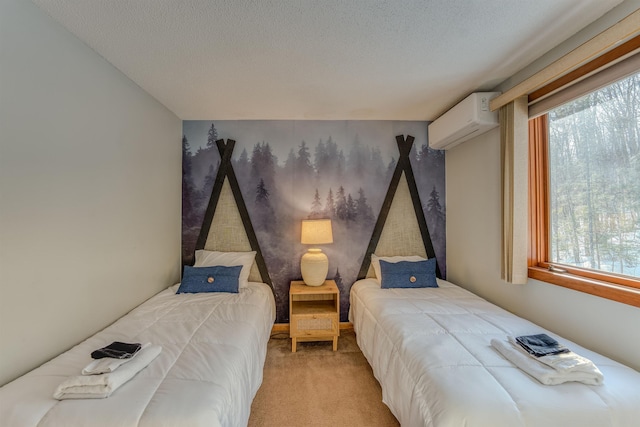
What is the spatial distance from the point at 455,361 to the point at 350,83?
2.06m

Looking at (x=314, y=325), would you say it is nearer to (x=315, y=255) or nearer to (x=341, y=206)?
(x=315, y=255)

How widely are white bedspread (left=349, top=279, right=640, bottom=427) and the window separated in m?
0.48

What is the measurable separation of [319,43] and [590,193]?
6.33ft

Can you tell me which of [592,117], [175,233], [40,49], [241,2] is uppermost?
[241,2]

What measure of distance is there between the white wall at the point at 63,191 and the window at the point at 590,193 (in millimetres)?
3013

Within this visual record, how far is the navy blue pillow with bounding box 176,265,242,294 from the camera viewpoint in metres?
2.56

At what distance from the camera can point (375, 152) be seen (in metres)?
3.18

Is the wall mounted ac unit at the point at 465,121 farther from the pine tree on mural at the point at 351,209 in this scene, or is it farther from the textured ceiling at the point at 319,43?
the pine tree on mural at the point at 351,209

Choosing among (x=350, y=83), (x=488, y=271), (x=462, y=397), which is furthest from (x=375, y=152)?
(x=462, y=397)

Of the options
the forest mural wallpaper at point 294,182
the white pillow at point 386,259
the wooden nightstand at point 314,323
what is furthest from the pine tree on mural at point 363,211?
the wooden nightstand at point 314,323

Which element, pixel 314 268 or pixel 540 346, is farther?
pixel 314 268

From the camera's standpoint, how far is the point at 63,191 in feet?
5.16

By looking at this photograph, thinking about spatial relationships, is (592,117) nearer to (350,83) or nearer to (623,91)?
(623,91)

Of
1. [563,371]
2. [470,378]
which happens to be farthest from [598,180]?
[470,378]
